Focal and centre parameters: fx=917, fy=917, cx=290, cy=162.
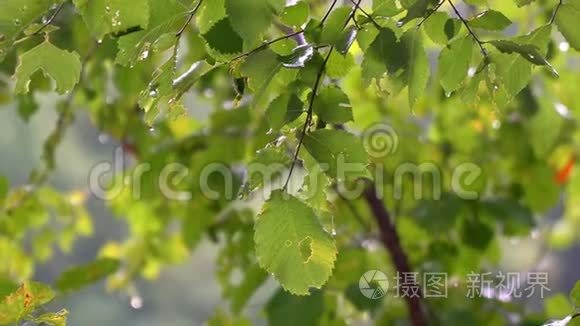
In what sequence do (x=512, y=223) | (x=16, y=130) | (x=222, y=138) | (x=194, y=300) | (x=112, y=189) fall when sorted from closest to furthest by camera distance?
(x=222, y=138)
(x=512, y=223)
(x=112, y=189)
(x=16, y=130)
(x=194, y=300)

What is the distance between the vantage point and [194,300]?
243 centimetres

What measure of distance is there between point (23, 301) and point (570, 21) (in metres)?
0.37

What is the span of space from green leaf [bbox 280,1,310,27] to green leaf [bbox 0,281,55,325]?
0.75ft

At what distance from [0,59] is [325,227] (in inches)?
8.1

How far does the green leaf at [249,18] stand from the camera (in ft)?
1.57

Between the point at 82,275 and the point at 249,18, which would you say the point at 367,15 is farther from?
the point at 82,275

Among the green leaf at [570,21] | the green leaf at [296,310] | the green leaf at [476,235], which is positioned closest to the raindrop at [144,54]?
the green leaf at [570,21]

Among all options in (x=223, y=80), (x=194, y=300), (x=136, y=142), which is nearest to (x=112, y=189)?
(x=136, y=142)

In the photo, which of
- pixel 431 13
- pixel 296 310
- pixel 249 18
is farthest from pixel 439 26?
pixel 296 310

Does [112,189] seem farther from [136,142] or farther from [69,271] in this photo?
[69,271]

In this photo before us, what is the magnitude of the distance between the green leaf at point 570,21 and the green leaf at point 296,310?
1.65ft

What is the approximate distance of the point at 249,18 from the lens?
48 centimetres

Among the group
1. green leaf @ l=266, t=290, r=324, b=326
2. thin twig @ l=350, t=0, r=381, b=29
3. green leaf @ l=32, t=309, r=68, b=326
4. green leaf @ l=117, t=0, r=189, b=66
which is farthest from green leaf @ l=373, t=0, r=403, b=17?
green leaf @ l=266, t=290, r=324, b=326

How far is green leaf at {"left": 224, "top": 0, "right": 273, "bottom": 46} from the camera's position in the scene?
479mm
